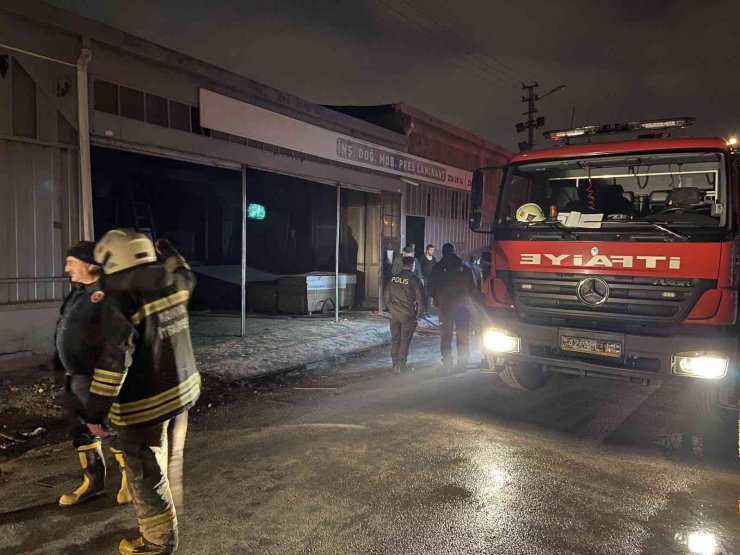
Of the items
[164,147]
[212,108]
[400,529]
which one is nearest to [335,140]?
[212,108]

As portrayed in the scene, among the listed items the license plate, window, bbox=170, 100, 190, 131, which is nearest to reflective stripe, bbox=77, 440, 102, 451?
the license plate

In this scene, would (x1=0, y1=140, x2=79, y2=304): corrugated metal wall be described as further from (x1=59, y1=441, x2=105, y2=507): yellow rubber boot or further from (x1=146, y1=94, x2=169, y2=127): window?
(x1=59, y1=441, x2=105, y2=507): yellow rubber boot

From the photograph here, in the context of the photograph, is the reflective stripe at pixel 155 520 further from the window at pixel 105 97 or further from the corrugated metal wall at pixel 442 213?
the corrugated metal wall at pixel 442 213

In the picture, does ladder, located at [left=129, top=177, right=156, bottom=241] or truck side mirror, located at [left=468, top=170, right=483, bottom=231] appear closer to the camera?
truck side mirror, located at [left=468, top=170, right=483, bottom=231]

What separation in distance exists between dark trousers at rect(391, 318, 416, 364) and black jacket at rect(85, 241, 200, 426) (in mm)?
4596

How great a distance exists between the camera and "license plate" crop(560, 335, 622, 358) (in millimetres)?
4805

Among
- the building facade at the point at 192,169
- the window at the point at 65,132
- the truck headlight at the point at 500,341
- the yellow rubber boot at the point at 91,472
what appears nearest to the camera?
the yellow rubber boot at the point at 91,472

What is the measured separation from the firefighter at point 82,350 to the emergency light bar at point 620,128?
208 inches

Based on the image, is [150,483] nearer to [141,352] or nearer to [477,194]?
[141,352]

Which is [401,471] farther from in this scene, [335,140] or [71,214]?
[335,140]

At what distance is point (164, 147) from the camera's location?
7980 mm

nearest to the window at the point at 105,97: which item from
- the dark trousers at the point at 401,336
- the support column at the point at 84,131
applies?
the support column at the point at 84,131

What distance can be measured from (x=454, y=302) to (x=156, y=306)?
5299mm

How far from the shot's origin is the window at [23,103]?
633 cm
